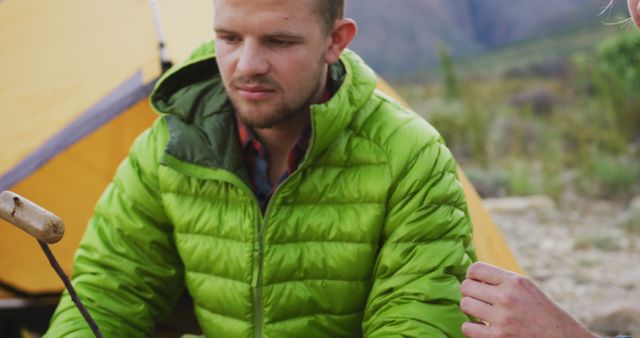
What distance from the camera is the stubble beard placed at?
6.13 feet

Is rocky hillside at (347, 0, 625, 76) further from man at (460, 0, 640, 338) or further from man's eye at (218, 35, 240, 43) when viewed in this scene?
man at (460, 0, 640, 338)

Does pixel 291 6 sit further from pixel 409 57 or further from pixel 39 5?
pixel 409 57

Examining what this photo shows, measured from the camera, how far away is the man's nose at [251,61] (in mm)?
→ 1816

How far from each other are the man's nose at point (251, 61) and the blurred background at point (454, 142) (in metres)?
0.73

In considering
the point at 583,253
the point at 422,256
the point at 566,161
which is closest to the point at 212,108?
the point at 422,256

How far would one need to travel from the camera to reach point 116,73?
8.95ft

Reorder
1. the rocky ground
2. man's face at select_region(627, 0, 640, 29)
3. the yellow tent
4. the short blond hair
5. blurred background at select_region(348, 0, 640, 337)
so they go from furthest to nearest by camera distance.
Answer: blurred background at select_region(348, 0, 640, 337)
the rocky ground
the yellow tent
the short blond hair
man's face at select_region(627, 0, 640, 29)

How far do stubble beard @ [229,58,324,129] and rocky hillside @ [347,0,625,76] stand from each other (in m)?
19.4

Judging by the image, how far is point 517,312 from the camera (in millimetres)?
1477

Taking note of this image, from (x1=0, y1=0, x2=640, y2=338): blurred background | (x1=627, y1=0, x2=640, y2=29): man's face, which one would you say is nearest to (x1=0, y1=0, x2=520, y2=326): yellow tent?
(x1=0, y1=0, x2=640, y2=338): blurred background

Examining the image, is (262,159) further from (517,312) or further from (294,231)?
(517,312)

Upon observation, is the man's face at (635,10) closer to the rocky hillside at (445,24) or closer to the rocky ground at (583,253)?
the rocky ground at (583,253)

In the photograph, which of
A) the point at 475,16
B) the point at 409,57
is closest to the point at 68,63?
the point at 409,57

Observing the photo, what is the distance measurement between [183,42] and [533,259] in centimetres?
271
